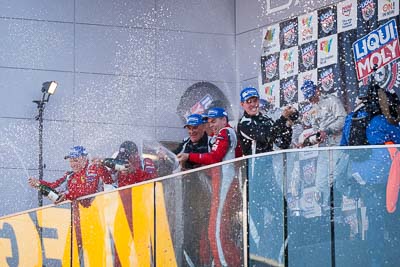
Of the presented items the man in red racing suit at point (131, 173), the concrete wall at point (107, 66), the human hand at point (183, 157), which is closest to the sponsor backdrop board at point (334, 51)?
the concrete wall at point (107, 66)

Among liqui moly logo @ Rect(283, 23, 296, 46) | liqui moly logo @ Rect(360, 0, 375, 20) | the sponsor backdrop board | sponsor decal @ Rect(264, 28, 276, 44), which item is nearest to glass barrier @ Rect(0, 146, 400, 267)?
the sponsor backdrop board

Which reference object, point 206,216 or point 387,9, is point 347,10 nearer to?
point 387,9

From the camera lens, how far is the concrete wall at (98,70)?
→ 15234 mm

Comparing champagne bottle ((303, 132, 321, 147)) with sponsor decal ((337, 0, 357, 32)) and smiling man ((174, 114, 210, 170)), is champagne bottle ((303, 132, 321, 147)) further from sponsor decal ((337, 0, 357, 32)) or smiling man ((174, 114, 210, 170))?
sponsor decal ((337, 0, 357, 32))

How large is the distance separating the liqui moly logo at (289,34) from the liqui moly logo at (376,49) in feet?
4.71

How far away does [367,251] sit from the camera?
702cm

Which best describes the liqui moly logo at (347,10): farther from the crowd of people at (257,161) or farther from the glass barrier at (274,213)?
the glass barrier at (274,213)

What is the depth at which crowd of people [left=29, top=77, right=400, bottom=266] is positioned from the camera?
23.1 feet

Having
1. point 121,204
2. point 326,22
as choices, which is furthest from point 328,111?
point 326,22

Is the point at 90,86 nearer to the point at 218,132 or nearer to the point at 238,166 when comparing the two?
the point at 218,132

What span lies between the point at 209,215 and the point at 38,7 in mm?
8406

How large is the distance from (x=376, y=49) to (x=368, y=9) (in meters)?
0.51

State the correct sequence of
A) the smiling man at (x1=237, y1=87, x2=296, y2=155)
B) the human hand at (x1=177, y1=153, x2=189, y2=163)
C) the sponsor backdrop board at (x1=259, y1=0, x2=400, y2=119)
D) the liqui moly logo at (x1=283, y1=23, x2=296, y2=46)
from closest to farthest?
the smiling man at (x1=237, y1=87, x2=296, y2=155) < the human hand at (x1=177, y1=153, x2=189, y2=163) < the sponsor backdrop board at (x1=259, y1=0, x2=400, y2=119) < the liqui moly logo at (x1=283, y1=23, x2=296, y2=46)

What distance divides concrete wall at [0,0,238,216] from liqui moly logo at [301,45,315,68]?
7.60 ft
